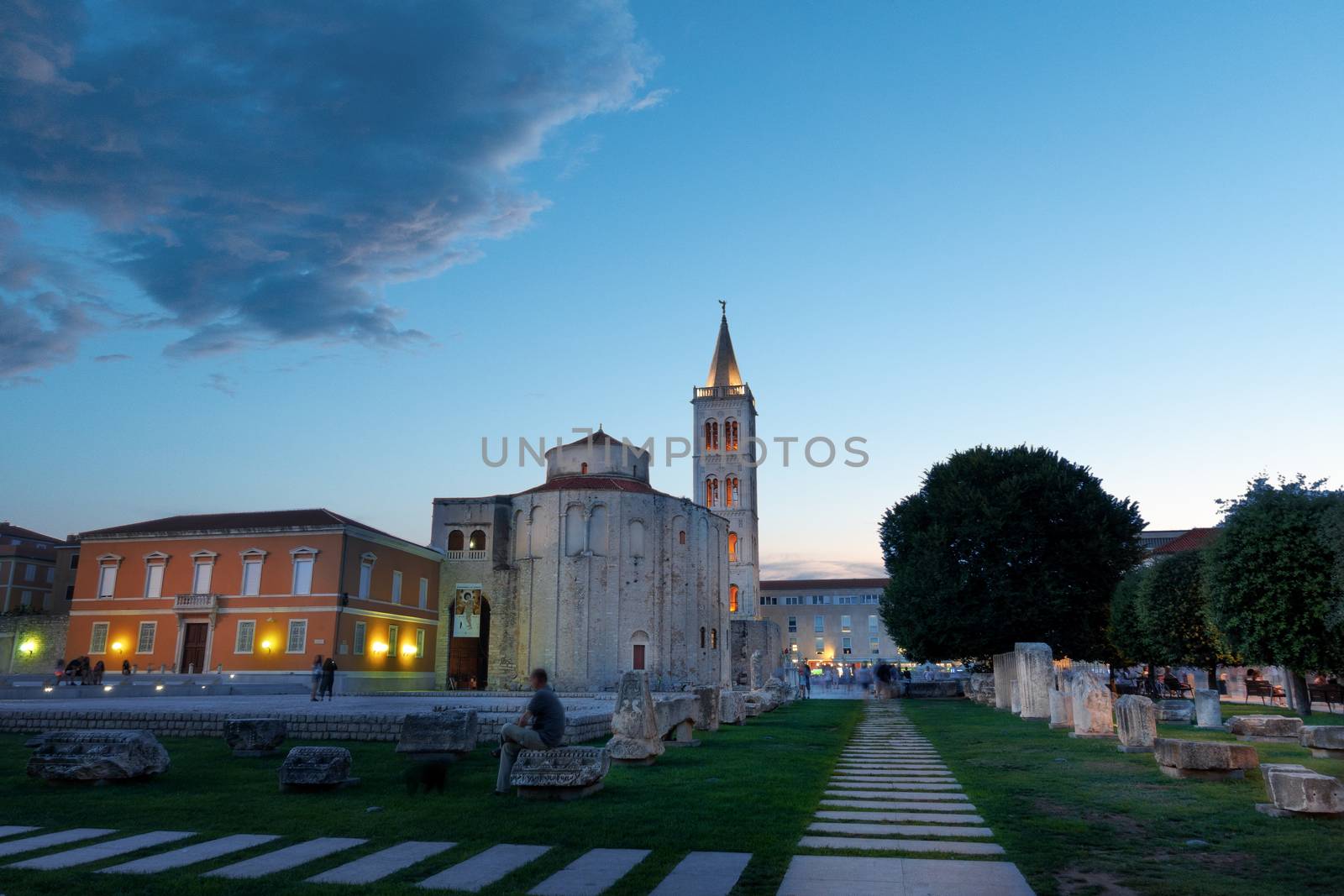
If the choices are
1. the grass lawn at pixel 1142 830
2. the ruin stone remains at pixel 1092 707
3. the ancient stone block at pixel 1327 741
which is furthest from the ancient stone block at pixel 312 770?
the ruin stone remains at pixel 1092 707

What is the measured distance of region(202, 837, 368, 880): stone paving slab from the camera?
589cm

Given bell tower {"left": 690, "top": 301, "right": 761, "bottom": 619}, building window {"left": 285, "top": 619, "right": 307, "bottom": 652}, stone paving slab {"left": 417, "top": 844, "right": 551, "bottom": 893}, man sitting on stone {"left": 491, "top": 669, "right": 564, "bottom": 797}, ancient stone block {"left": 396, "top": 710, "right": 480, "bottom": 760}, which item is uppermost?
bell tower {"left": 690, "top": 301, "right": 761, "bottom": 619}

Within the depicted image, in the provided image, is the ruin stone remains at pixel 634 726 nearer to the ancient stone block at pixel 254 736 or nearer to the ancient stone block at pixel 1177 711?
the ancient stone block at pixel 254 736

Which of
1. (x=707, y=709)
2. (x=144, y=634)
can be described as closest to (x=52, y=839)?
(x=707, y=709)

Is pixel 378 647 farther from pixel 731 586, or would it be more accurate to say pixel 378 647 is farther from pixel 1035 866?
pixel 1035 866

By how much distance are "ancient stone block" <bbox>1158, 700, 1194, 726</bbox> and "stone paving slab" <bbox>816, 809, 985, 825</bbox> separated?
16286 mm

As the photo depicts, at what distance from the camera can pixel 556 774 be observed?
885 centimetres

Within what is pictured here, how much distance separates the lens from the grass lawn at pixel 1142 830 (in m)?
5.84

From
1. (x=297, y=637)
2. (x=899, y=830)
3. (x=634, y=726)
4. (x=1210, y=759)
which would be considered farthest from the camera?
(x=297, y=637)

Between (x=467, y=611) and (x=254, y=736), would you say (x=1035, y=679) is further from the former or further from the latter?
(x=467, y=611)

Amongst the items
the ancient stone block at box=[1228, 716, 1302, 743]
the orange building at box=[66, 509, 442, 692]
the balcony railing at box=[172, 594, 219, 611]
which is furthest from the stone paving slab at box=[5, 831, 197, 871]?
the balcony railing at box=[172, 594, 219, 611]

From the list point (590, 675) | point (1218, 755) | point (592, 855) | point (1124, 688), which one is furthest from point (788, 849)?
point (590, 675)

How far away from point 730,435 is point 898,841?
69.4m

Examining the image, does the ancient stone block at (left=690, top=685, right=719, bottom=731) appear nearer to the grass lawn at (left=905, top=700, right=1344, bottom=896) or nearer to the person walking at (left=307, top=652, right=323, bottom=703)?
the grass lawn at (left=905, top=700, right=1344, bottom=896)
